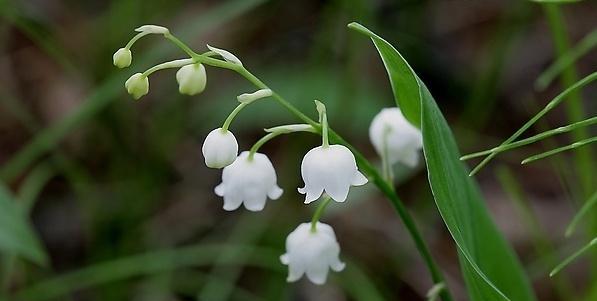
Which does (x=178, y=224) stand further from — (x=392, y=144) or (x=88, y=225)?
(x=392, y=144)

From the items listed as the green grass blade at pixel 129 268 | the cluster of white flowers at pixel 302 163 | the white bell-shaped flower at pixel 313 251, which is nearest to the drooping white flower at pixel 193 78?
the cluster of white flowers at pixel 302 163

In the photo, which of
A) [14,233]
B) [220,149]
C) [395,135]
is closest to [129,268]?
[14,233]

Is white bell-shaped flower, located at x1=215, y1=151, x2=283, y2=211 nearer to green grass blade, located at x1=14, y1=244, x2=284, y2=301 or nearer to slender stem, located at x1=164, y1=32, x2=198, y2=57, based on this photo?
slender stem, located at x1=164, y1=32, x2=198, y2=57

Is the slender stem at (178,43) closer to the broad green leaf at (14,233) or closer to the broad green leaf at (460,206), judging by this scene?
the broad green leaf at (460,206)

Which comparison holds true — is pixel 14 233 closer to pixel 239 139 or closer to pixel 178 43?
pixel 178 43

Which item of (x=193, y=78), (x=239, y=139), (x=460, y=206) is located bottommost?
(x=460, y=206)

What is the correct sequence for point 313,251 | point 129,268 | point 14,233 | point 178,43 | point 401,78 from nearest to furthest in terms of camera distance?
point 178,43
point 401,78
point 313,251
point 14,233
point 129,268

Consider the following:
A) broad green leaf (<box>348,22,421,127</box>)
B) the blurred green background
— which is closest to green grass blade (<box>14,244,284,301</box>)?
the blurred green background
